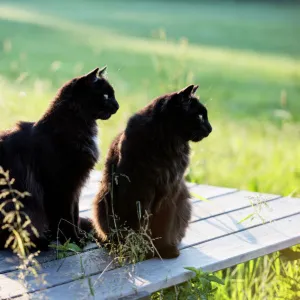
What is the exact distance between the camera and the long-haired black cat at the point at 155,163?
2879 mm

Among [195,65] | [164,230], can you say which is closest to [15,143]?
[164,230]

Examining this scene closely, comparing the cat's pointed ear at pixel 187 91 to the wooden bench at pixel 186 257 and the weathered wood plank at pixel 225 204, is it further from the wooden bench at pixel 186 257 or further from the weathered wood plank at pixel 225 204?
the weathered wood plank at pixel 225 204

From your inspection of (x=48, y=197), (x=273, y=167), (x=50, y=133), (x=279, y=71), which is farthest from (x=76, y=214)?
(x=279, y=71)

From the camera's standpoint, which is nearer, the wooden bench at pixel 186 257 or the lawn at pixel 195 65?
the wooden bench at pixel 186 257


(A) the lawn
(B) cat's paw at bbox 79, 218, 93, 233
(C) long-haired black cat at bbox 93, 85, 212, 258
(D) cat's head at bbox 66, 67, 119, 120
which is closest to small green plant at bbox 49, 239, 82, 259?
(C) long-haired black cat at bbox 93, 85, 212, 258

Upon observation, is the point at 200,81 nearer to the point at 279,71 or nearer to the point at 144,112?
the point at 279,71

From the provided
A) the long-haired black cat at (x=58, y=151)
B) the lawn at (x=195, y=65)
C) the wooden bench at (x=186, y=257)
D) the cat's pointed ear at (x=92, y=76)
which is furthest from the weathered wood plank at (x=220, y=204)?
the cat's pointed ear at (x=92, y=76)

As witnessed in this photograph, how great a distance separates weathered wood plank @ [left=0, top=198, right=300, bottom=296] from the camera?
9.14ft

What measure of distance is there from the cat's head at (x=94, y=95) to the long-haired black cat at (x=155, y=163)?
0.16m

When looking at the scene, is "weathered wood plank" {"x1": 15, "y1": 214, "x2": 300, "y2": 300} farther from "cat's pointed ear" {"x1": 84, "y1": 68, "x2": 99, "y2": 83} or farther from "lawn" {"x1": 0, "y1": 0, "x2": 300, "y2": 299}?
"cat's pointed ear" {"x1": 84, "y1": 68, "x2": 99, "y2": 83}

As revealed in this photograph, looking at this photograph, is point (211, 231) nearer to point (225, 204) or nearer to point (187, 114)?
point (225, 204)

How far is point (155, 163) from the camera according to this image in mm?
2879

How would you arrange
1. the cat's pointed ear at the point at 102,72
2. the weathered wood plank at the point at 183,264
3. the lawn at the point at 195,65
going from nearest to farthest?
the weathered wood plank at the point at 183,264 → the cat's pointed ear at the point at 102,72 → the lawn at the point at 195,65

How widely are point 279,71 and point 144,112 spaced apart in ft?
27.5
